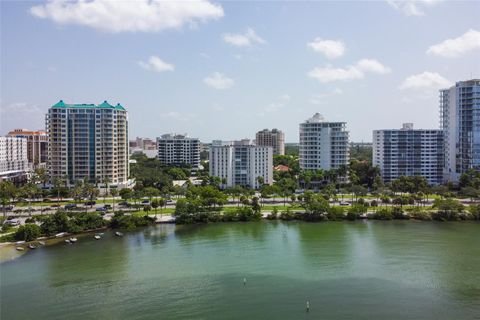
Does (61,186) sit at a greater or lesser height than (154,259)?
greater

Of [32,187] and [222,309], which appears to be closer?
[222,309]

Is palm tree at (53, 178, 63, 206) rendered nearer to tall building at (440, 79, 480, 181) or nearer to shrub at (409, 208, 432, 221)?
shrub at (409, 208, 432, 221)

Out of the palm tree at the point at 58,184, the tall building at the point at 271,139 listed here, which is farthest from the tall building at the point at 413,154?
the tall building at the point at 271,139

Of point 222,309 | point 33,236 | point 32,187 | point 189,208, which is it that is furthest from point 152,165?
point 222,309

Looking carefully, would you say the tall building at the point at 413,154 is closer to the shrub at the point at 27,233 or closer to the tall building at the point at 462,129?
the tall building at the point at 462,129

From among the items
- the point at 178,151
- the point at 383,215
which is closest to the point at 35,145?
the point at 178,151

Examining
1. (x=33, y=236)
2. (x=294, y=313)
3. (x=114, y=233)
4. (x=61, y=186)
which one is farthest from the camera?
(x=61, y=186)

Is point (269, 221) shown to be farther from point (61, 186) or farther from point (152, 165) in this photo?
point (152, 165)
